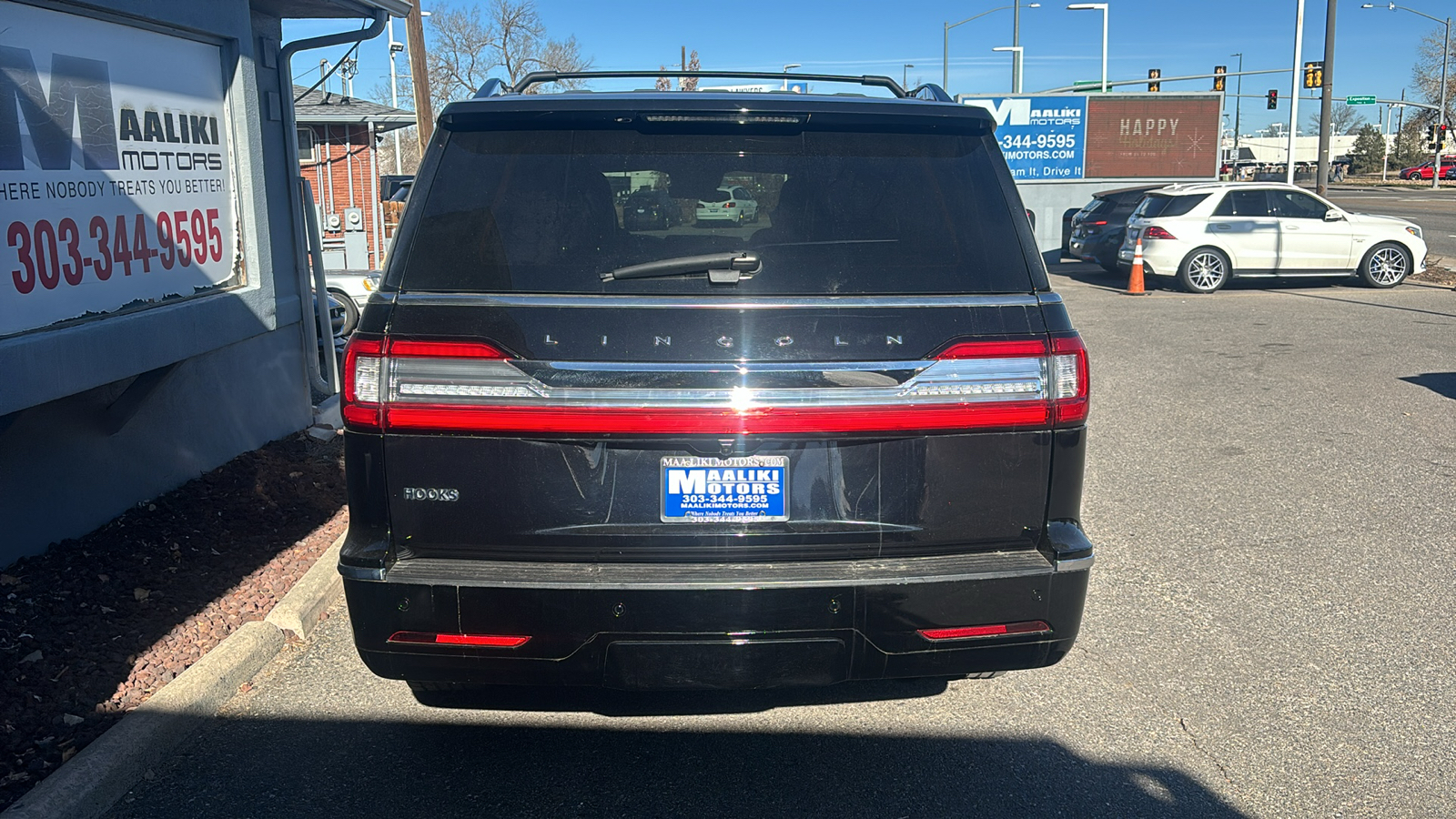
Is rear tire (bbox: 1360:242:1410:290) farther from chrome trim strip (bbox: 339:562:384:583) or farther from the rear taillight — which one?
chrome trim strip (bbox: 339:562:384:583)

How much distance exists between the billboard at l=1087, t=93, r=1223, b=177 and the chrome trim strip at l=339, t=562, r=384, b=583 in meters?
26.5

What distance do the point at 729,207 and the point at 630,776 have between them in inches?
69.7

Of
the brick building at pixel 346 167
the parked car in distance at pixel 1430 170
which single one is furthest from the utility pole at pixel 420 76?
the parked car in distance at pixel 1430 170

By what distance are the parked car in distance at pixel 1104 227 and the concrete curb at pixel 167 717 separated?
58.0ft

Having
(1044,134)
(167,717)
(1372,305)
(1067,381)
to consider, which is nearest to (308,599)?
(167,717)

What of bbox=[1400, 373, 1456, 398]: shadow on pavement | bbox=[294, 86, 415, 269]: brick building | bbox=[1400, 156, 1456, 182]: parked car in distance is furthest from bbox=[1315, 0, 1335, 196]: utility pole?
bbox=[1400, 156, 1456, 182]: parked car in distance

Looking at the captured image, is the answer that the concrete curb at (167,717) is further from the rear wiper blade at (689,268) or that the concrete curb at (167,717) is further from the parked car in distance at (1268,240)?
the parked car in distance at (1268,240)

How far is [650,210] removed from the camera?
3514mm

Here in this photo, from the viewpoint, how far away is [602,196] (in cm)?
338

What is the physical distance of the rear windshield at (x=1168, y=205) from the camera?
18.3m

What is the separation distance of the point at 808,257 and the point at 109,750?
103 inches

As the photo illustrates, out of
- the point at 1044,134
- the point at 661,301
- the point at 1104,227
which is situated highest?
the point at 1044,134

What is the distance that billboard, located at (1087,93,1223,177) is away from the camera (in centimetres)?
2689

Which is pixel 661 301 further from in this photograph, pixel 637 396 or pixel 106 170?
pixel 106 170
